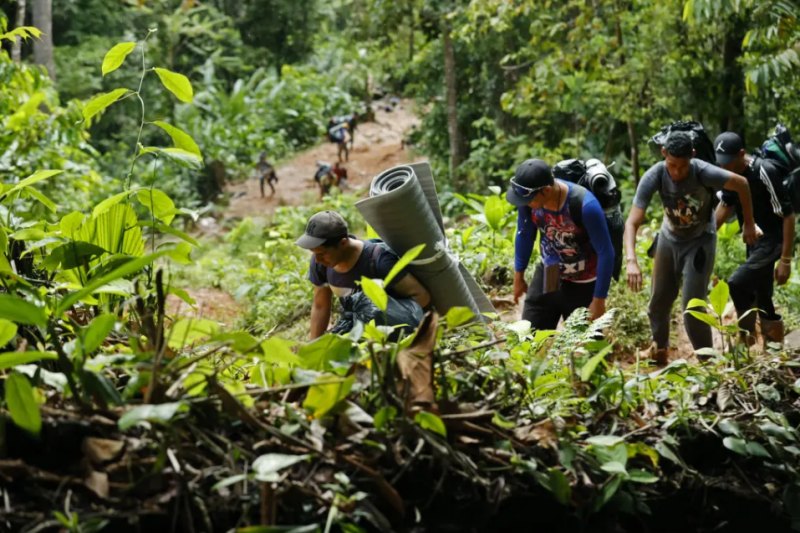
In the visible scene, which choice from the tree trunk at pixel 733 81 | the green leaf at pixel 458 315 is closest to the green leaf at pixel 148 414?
the green leaf at pixel 458 315

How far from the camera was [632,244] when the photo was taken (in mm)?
5469

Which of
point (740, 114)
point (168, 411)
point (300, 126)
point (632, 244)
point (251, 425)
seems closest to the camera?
point (168, 411)

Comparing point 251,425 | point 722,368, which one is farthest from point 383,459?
point 722,368

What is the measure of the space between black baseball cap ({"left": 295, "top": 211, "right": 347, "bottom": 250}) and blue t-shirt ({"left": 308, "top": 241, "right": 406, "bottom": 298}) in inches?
7.4

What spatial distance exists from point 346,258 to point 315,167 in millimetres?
20764

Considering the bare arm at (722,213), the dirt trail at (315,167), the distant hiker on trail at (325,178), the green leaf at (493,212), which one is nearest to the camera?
the bare arm at (722,213)

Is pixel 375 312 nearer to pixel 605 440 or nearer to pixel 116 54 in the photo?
pixel 116 54

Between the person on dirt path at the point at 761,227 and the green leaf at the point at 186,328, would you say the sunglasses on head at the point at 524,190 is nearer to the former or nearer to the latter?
the person on dirt path at the point at 761,227

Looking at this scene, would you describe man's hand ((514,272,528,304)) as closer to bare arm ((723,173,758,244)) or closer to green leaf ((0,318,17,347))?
bare arm ((723,173,758,244))

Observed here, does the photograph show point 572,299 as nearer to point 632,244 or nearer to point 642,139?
point 632,244

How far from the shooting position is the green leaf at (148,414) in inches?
65.1

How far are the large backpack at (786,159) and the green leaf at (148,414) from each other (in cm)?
491

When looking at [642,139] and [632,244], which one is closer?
[632,244]

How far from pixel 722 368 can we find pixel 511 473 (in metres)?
1.10
